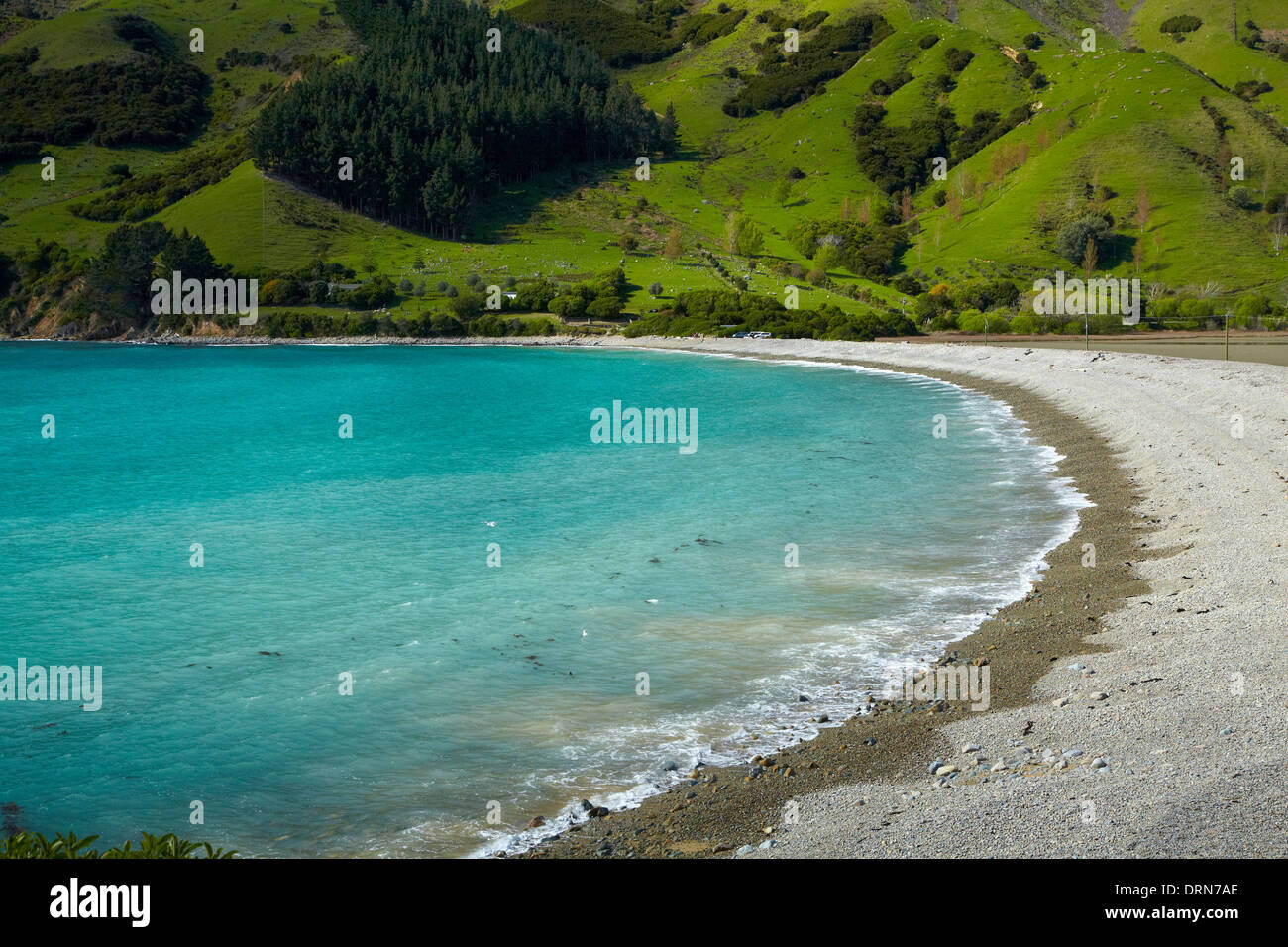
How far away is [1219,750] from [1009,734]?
2.11 meters

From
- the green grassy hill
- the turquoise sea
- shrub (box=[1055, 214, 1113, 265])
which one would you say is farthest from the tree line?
the turquoise sea

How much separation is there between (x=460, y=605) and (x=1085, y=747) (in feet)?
38.7

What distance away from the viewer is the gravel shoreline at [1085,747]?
8.46 m

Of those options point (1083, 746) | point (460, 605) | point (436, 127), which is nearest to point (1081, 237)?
point (436, 127)

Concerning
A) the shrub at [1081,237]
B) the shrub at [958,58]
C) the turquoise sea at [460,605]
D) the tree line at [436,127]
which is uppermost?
the shrub at [958,58]

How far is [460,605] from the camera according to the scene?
19047 mm

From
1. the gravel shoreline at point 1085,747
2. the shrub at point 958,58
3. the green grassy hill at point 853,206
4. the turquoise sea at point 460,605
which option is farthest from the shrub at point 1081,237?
the gravel shoreline at point 1085,747

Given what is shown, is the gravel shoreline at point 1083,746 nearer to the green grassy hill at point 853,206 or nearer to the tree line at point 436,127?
the green grassy hill at point 853,206

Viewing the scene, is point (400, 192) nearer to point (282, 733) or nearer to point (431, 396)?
point (431, 396)

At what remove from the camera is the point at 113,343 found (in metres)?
127

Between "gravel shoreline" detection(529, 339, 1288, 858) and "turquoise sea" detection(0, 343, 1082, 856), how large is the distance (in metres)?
0.96

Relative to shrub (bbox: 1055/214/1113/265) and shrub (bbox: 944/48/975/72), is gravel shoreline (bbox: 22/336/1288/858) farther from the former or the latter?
shrub (bbox: 944/48/975/72)

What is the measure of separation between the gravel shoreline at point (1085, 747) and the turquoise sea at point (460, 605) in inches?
38.0
